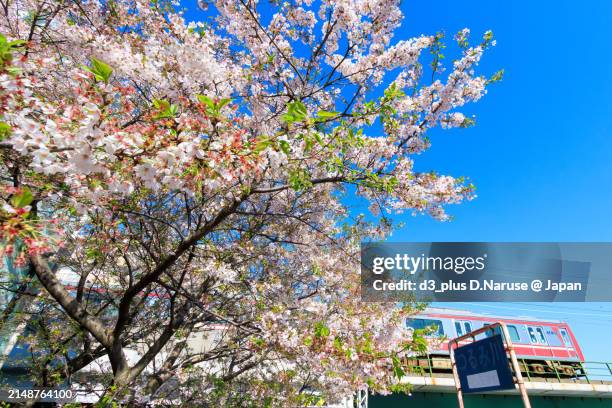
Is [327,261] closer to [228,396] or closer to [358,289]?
[358,289]

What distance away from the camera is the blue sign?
3.93m

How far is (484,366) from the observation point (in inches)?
171

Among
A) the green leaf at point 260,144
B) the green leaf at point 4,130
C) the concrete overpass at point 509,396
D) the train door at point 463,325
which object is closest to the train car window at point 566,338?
the concrete overpass at point 509,396

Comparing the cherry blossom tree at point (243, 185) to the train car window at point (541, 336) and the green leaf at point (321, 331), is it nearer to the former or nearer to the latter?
the green leaf at point (321, 331)

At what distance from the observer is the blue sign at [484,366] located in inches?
155

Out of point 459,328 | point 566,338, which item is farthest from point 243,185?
point 566,338

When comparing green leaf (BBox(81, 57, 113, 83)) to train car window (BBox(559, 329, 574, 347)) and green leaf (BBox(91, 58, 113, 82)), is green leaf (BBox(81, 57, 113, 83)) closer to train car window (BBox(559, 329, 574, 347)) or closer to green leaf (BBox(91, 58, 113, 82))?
green leaf (BBox(91, 58, 113, 82))

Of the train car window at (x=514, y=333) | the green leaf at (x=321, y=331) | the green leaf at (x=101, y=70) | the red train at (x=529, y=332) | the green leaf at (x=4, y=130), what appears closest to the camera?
the green leaf at (x=4, y=130)

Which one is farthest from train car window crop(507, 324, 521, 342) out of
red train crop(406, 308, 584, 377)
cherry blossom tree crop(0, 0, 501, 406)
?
cherry blossom tree crop(0, 0, 501, 406)

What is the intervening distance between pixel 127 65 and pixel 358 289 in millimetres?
6651

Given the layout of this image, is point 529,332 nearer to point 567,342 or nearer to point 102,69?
point 567,342

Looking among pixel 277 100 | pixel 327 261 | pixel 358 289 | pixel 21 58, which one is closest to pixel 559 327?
pixel 358 289

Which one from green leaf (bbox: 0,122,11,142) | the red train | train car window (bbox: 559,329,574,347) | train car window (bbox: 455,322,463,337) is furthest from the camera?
train car window (bbox: 559,329,574,347)

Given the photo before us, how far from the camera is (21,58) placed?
1648 mm
